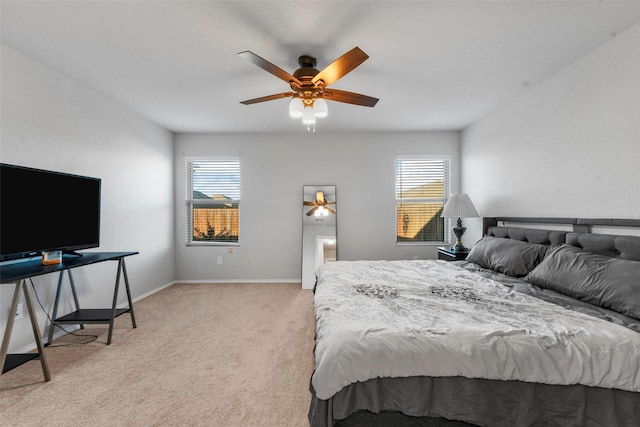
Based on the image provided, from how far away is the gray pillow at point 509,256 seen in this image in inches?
95.7

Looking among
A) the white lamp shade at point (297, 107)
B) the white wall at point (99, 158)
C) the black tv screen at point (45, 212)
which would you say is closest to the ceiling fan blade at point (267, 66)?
the white lamp shade at point (297, 107)

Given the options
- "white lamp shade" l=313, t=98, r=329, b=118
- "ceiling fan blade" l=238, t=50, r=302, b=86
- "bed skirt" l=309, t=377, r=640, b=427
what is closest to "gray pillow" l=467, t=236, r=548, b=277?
"bed skirt" l=309, t=377, r=640, b=427

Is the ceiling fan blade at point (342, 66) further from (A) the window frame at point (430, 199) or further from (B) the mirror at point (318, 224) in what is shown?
(A) the window frame at point (430, 199)

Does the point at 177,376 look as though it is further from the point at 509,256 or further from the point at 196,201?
the point at 196,201

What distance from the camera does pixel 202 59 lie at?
2.45 meters

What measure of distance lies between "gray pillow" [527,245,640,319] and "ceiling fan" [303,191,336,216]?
9.72 feet

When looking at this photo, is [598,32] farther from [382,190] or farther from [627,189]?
[382,190]

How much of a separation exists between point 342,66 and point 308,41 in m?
0.46

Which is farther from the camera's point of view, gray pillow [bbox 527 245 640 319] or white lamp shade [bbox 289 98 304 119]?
white lamp shade [bbox 289 98 304 119]

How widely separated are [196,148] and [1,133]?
2.57 m

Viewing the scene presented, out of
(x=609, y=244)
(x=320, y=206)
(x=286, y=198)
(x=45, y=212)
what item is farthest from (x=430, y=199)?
(x=45, y=212)

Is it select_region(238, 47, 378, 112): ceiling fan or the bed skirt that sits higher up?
select_region(238, 47, 378, 112): ceiling fan

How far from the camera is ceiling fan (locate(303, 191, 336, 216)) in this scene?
4.69 metres

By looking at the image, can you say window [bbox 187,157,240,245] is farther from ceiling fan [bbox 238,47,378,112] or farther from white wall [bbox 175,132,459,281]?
ceiling fan [bbox 238,47,378,112]
